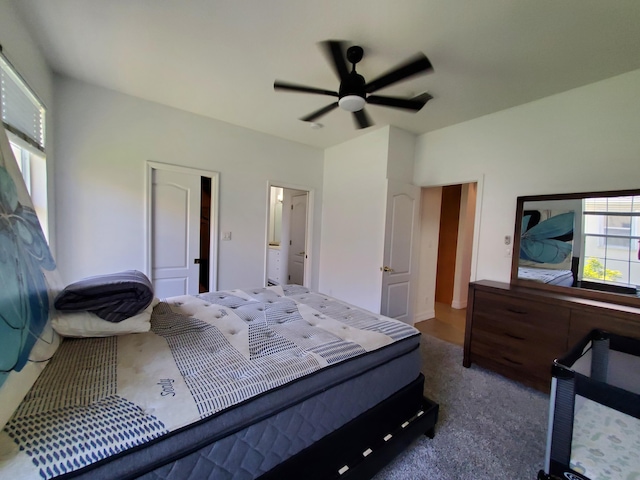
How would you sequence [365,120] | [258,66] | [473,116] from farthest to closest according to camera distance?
1. [473,116]
2. [365,120]
3. [258,66]

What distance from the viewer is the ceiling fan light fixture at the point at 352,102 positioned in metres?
1.84

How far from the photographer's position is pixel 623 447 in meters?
1.03

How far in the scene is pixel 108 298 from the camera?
1284 millimetres

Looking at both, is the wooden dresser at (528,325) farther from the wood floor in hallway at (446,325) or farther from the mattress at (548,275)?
the wood floor in hallway at (446,325)

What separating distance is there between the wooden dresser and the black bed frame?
1192 millimetres

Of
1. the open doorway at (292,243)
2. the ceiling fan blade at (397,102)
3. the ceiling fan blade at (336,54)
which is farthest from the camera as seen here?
the open doorway at (292,243)

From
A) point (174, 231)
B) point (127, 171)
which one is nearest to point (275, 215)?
point (174, 231)

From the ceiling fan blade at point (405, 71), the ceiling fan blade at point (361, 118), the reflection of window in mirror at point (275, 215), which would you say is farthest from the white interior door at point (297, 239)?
the ceiling fan blade at point (405, 71)

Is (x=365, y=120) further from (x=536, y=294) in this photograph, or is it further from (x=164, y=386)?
(x=164, y=386)

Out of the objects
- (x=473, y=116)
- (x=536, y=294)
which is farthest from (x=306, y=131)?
(x=536, y=294)

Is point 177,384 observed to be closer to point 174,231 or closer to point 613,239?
point 174,231

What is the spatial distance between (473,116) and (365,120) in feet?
4.99

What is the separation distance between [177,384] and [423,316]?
3.80 m

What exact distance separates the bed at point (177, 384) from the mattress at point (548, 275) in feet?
5.82
